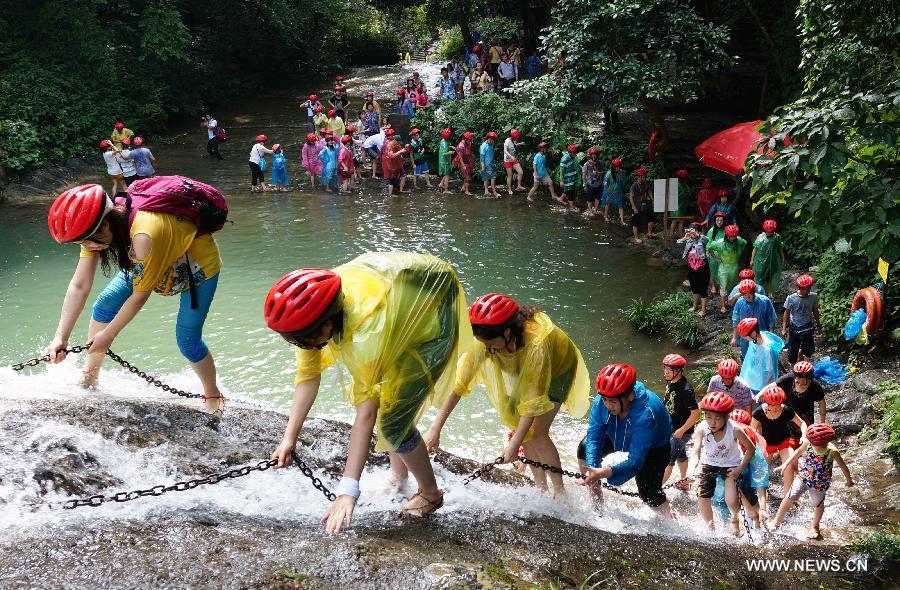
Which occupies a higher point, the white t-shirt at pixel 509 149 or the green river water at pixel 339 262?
the white t-shirt at pixel 509 149

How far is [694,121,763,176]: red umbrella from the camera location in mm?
13547

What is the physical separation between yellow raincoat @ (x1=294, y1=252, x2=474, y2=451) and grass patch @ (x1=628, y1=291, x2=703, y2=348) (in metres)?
7.93

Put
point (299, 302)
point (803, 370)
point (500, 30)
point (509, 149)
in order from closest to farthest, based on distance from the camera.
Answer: point (299, 302)
point (803, 370)
point (509, 149)
point (500, 30)

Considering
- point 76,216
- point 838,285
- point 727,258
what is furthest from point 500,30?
point 76,216

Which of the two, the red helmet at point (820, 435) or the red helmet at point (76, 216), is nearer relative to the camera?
the red helmet at point (76, 216)

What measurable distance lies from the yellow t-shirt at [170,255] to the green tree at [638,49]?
11535 millimetres

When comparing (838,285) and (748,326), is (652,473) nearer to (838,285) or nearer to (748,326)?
(748,326)

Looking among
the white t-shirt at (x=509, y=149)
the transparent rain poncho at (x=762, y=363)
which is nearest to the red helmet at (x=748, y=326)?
the transparent rain poncho at (x=762, y=363)

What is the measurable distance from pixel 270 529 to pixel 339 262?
1076 centimetres

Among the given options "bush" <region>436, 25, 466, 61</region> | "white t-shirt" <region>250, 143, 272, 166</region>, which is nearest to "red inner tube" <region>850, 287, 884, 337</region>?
"white t-shirt" <region>250, 143, 272, 166</region>

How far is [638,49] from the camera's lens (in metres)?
15.8

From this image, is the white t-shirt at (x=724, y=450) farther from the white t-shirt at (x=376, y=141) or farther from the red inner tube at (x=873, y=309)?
the white t-shirt at (x=376, y=141)

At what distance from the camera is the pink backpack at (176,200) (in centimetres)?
525

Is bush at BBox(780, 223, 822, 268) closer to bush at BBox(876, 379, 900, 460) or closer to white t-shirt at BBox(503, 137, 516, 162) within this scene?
bush at BBox(876, 379, 900, 460)
